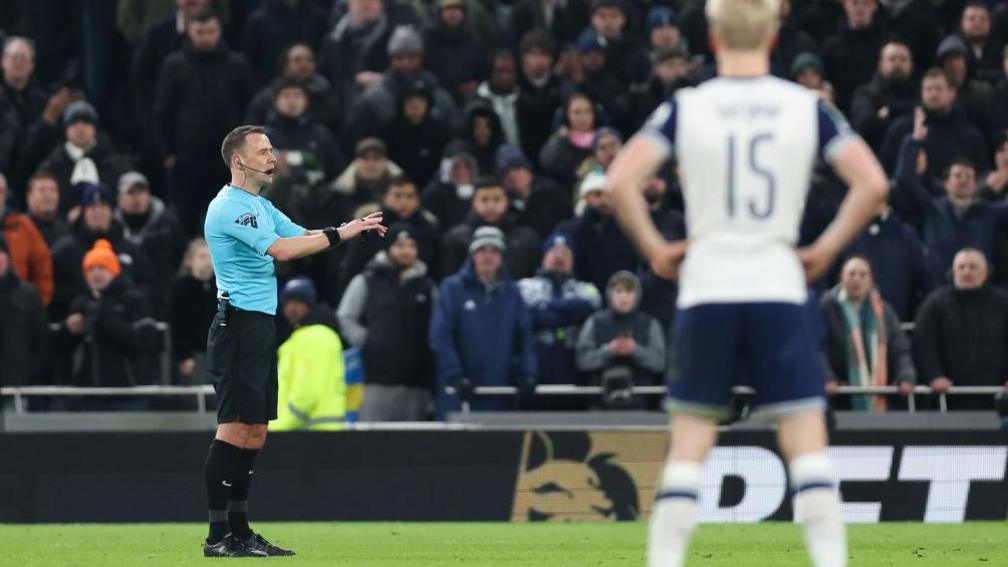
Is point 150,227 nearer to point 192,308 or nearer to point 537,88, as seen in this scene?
point 192,308

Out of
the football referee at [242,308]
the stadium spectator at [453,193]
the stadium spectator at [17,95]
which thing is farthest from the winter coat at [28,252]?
the football referee at [242,308]

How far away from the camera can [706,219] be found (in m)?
6.83

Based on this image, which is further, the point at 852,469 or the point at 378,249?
the point at 378,249

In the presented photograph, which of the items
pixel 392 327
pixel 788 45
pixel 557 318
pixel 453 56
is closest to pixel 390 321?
pixel 392 327

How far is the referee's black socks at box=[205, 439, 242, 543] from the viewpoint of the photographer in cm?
1055

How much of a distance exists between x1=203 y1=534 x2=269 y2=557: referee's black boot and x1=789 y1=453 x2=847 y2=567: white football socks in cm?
448

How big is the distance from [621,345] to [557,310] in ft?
2.45

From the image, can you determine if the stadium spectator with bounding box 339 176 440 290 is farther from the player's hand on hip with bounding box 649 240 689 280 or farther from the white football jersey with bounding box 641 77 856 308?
the white football jersey with bounding box 641 77 856 308

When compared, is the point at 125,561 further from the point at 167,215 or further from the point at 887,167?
the point at 887,167

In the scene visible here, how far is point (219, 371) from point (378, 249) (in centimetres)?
644

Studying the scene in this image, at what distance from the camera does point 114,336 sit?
15.9m

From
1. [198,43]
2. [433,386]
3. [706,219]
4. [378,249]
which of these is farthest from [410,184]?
[706,219]

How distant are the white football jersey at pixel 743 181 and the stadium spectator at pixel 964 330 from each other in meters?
9.27

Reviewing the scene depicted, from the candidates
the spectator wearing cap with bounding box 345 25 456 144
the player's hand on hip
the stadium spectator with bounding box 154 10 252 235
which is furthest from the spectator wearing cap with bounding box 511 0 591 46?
the player's hand on hip
